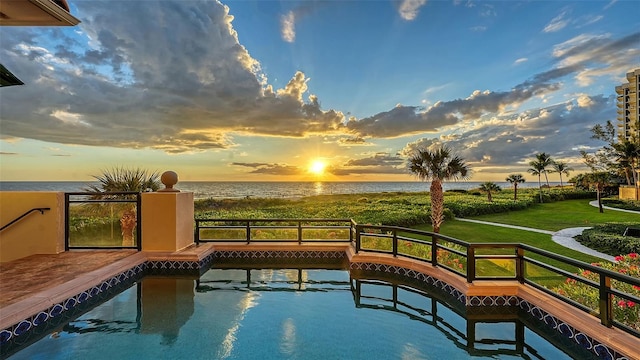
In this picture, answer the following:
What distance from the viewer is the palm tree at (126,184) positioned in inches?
300

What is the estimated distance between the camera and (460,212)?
1964cm

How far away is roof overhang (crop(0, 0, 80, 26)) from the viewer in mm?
3895

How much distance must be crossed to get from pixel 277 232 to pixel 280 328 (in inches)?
170

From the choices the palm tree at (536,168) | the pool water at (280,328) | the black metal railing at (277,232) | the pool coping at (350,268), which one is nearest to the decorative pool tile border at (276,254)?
the pool coping at (350,268)

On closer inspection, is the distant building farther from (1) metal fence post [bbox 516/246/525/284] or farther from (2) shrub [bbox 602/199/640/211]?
(1) metal fence post [bbox 516/246/525/284]

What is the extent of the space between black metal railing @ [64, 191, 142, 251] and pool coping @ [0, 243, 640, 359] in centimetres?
108

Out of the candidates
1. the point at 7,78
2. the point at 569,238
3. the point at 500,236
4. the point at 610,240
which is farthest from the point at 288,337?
the point at 569,238

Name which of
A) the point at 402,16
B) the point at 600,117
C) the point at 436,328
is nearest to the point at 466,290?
the point at 436,328

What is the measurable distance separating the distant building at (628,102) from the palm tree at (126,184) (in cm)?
7464

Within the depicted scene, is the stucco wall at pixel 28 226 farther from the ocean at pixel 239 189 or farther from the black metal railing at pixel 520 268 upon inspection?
the ocean at pixel 239 189

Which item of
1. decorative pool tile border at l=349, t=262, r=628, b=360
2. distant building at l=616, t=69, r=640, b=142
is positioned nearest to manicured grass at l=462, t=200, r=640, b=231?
decorative pool tile border at l=349, t=262, r=628, b=360

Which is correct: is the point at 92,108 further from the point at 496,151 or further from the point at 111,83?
the point at 496,151

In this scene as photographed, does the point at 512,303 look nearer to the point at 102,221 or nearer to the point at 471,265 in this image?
the point at 471,265

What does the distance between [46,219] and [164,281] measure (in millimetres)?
3104
